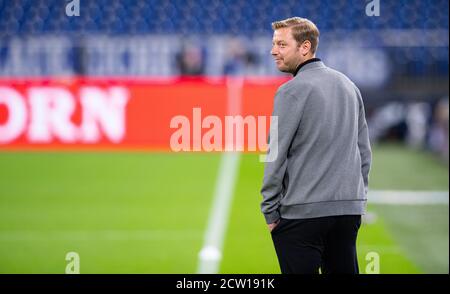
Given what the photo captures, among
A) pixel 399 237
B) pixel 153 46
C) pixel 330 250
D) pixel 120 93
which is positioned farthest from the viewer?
pixel 153 46

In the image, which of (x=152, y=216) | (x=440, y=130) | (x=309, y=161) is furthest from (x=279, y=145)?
(x=440, y=130)

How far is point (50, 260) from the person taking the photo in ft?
21.7

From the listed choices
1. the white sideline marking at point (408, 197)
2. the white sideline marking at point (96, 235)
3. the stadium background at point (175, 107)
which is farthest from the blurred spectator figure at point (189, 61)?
the white sideline marking at point (96, 235)

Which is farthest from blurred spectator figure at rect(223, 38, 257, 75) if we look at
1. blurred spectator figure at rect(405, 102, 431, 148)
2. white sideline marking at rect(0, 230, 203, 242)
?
white sideline marking at rect(0, 230, 203, 242)

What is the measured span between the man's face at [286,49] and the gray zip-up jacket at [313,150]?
58mm

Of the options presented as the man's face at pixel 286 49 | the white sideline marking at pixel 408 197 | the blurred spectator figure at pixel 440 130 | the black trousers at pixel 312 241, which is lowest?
the white sideline marking at pixel 408 197

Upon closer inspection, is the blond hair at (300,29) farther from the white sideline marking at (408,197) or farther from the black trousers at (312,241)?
the white sideline marking at (408,197)

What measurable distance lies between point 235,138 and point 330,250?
7.40 m

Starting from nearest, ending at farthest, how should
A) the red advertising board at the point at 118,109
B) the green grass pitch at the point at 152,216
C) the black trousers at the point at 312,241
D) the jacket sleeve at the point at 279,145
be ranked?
the jacket sleeve at the point at 279,145
the black trousers at the point at 312,241
the green grass pitch at the point at 152,216
the red advertising board at the point at 118,109

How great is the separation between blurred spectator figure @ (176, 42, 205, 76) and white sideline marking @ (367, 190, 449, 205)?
4.41 m

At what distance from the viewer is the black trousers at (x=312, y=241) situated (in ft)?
12.4

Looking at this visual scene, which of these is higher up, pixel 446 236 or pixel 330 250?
pixel 330 250

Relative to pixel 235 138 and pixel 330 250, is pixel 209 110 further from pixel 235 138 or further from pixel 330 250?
pixel 330 250

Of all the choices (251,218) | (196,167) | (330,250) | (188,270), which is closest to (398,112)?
(196,167)
